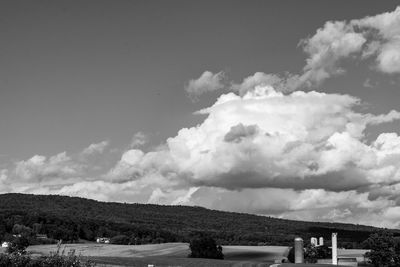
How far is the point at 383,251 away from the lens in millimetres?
155625

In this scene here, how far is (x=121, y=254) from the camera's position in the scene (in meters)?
176

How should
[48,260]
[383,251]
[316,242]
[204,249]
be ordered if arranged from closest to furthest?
[48,260], [383,251], [204,249], [316,242]

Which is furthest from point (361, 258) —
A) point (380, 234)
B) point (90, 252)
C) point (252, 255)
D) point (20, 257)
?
point (20, 257)

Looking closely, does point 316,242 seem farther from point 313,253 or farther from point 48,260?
point 48,260

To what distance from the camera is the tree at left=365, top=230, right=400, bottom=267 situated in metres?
154

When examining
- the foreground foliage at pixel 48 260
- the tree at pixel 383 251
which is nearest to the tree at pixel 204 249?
the tree at pixel 383 251

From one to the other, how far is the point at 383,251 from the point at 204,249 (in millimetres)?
48544

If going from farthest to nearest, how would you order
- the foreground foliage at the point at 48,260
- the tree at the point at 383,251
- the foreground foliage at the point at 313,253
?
1. the foreground foliage at the point at 313,253
2. the tree at the point at 383,251
3. the foreground foliage at the point at 48,260

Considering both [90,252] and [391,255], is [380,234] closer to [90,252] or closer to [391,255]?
[391,255]

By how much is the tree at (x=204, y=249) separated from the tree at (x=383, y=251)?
134ft

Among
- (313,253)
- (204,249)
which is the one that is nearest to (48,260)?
(313,253)

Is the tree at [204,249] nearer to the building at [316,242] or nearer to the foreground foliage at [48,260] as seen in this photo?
the building at [316,242]

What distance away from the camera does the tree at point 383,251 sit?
15438cm

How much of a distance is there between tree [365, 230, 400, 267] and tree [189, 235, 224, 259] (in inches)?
1602
